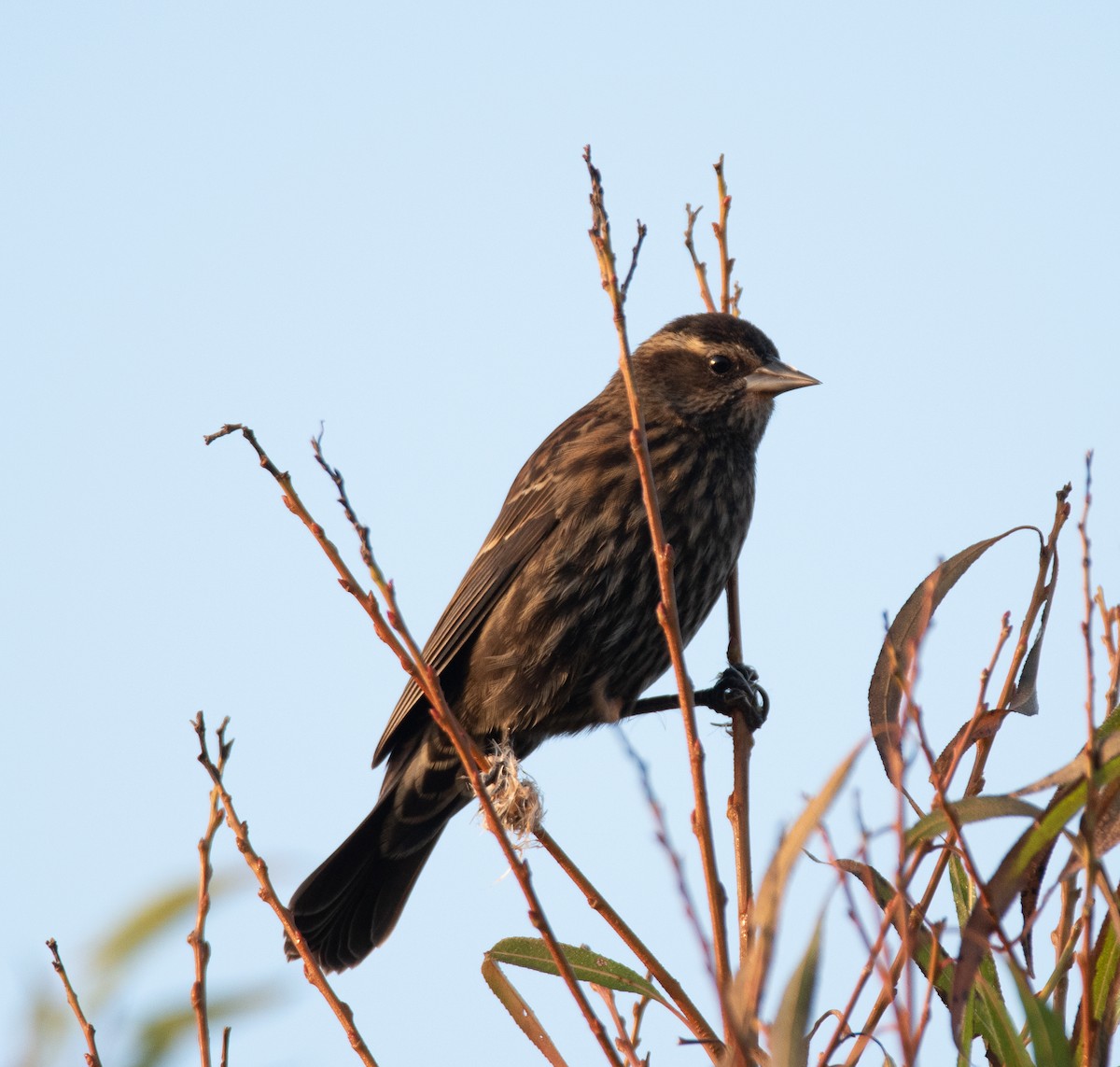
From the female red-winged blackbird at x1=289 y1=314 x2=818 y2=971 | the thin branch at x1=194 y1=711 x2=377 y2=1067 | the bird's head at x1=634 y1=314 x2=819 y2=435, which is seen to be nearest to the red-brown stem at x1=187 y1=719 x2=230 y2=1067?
the thin branch at x1=194 y1=711 x2=377 y2=1067

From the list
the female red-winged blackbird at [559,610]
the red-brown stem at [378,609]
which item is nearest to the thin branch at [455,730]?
the red-brown stem at [378,609]

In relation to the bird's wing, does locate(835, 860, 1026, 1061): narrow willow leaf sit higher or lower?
lower

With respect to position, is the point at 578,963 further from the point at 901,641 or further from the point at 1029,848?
the point at 1029,848

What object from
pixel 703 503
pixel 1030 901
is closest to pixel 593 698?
pixel 703 503

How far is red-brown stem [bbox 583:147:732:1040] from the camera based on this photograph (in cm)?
232

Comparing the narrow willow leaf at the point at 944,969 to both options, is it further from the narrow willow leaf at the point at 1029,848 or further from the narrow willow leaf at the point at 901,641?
the narrow willow leaf at the point at 901,641

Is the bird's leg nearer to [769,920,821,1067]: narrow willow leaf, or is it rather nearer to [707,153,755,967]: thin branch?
[707,153,755,967]: thin branch

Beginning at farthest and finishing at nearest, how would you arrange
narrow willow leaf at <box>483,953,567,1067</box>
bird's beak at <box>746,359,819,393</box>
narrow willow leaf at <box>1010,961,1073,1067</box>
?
bird's beak at <box>746,359,819,393</box>, narrow willow leaf at <box>483,953,567,1067</box>, narrow willow leaf at <box>1010,961,1073,1067</box>

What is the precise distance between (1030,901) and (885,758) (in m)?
0.55

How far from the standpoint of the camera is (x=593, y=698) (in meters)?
5.02

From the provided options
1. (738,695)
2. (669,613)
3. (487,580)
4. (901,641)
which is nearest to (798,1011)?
(669,613)

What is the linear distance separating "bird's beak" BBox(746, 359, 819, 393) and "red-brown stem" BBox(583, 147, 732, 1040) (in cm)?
281

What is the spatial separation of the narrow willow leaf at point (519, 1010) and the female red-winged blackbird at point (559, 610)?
1.69 metres

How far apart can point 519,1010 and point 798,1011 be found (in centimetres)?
92
